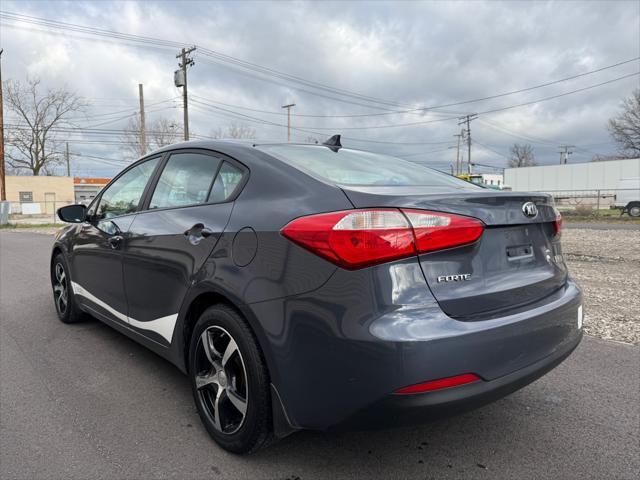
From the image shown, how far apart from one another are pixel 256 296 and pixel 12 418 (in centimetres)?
188

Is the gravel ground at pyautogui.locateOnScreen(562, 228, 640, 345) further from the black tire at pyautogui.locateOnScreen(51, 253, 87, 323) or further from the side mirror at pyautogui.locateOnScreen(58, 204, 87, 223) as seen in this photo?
the black tire at pyautogui.locateOnScreen(51, 253, 87, 323)

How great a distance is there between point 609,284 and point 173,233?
238 inches

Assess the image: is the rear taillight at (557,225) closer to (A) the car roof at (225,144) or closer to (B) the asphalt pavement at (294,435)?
(B) the asphalt pavement at (294,435)

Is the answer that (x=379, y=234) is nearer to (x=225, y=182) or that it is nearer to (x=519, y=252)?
(x=519, y=252)

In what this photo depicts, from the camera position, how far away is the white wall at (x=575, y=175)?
1759 inches

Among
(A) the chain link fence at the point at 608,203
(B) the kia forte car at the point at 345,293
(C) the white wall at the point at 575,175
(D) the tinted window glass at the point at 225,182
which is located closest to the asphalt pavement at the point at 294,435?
(B) the kia forte car at the point at 345,293

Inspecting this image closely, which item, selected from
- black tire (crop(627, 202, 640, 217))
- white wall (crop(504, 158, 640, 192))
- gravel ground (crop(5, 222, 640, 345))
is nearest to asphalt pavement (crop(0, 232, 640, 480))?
gravel ground (crop(5, 222, 640, 345))

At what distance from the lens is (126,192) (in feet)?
12.1

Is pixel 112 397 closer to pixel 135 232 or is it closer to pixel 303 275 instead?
pixel 135 232

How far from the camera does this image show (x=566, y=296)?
2393 millimetres

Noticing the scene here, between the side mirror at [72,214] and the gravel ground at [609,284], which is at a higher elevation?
the side mirror at [72,214]

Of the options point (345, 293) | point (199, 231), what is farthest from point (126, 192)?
point (345, 293)

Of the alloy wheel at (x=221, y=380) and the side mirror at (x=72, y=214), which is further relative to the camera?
the side mirror at (x=72, y=214)

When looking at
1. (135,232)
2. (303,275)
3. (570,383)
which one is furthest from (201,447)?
(570,383)
